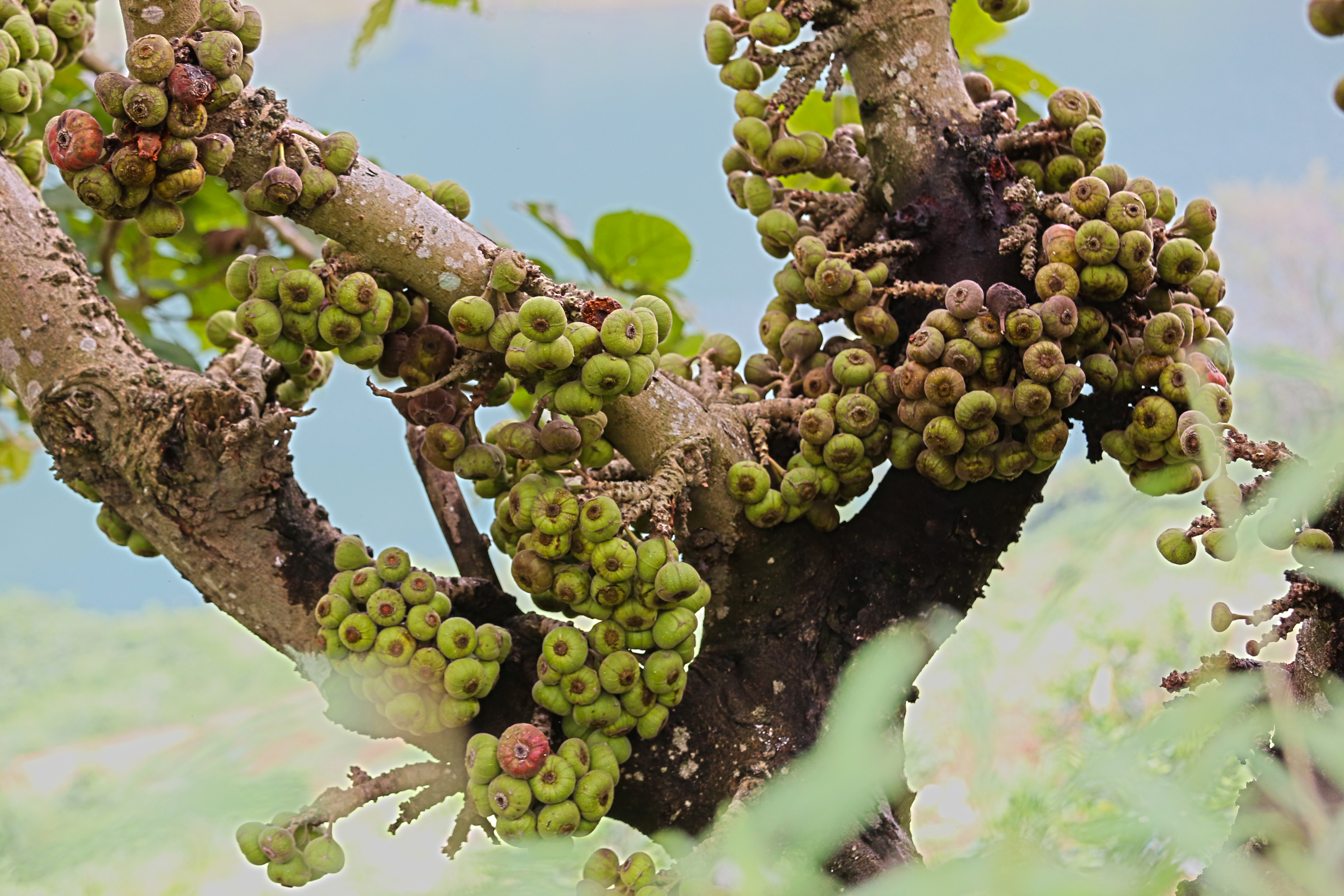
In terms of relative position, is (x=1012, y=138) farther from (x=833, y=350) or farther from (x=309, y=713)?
(x=309, y=713)

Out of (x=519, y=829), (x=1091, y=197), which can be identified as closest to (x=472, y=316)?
(x=519, y=829)

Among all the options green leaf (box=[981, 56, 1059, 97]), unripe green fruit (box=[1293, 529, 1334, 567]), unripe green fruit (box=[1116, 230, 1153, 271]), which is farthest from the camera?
green leaf (box=[981, 56, 1059, 97])

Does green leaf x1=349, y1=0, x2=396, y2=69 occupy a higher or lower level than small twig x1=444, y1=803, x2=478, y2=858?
higher

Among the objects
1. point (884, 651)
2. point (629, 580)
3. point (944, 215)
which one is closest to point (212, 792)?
point (884, 651)

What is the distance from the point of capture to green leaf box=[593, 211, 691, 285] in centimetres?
274

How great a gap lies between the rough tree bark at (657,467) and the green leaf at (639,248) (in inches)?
37.0

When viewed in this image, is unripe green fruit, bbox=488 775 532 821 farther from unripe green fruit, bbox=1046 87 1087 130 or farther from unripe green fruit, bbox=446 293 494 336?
unripe green fruit, bbox=1046 87 1087 130

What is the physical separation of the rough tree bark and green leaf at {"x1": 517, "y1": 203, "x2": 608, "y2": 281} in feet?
3.65

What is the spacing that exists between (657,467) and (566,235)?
1.39m

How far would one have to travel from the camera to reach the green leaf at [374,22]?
9.64ft

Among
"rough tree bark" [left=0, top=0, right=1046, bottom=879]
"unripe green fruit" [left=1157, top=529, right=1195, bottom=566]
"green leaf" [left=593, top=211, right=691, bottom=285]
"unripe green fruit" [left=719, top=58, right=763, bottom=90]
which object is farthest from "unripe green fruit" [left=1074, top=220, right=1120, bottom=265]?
"green leaf" [left=593, top=211, right=691, bottom=285]

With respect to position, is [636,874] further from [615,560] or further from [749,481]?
[749,481]

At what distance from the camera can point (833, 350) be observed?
1.86m

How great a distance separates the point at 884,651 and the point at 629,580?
0.81 m
